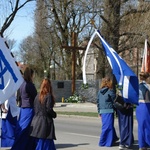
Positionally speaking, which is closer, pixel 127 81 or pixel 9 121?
pixel 127 81

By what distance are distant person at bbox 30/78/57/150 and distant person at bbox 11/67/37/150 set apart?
79cm

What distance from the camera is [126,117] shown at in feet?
33.0

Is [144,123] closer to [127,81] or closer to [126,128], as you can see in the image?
[126,128]

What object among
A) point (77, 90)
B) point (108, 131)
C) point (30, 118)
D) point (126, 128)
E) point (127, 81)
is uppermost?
point (127, 81)

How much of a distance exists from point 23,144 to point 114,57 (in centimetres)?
285

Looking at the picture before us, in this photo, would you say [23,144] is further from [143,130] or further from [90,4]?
[90,4]

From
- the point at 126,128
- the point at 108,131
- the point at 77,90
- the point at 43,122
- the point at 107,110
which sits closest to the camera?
the point at 43,122

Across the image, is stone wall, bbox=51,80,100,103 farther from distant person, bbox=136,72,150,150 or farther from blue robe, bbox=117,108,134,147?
distant person, bbox=136,72,150,150

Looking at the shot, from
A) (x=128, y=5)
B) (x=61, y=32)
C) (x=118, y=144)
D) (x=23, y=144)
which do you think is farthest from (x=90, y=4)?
(x=23, y=144)

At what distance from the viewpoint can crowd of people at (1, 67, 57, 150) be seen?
7.66 metres

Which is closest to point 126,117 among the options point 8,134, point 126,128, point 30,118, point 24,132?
point 126,128

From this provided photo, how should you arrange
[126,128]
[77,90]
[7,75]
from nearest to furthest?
[7,75], [126,128], [77,90]

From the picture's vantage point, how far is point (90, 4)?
90.3 ft

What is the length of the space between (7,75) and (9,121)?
8.73 ft
